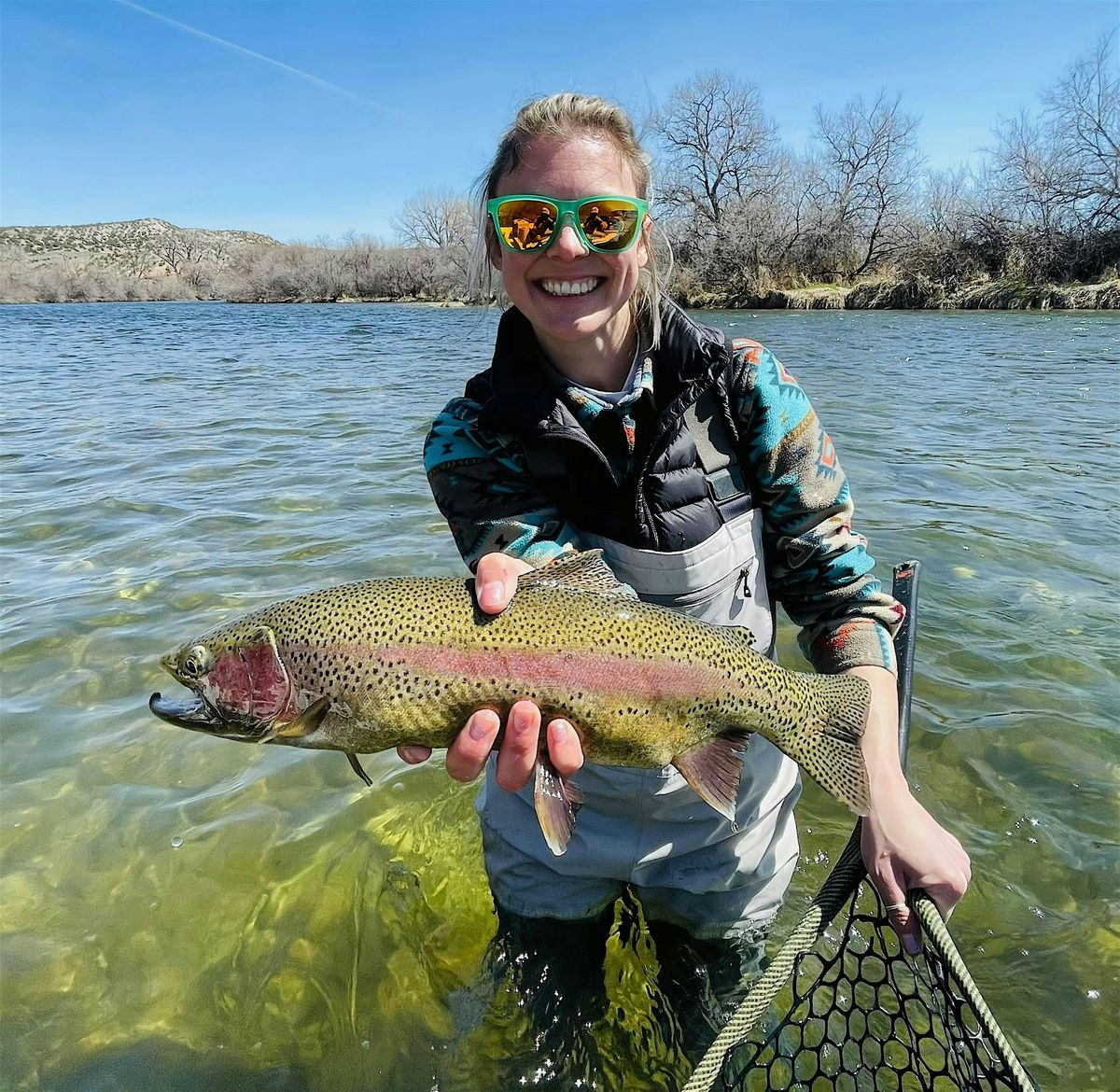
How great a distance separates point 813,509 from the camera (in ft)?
8.53

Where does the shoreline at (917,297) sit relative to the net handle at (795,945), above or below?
below

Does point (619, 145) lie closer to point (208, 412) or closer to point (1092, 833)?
point (1092, 833)

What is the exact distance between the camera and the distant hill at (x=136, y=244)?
117938 millimetres

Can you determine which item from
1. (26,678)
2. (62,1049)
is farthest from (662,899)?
(26,678)

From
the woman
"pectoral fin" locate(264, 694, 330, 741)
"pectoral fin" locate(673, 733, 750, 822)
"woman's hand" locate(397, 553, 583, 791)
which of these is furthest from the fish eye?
"pectoral fin" locate(673, 733, 750, 822)

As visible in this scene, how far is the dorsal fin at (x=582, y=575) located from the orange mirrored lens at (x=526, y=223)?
97cm

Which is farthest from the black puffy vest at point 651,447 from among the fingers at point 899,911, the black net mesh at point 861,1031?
the black net mesh at point 861,1031

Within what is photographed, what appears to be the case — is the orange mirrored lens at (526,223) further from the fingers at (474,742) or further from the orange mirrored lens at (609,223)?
the fingers at (474,742)

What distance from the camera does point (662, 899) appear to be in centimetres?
266

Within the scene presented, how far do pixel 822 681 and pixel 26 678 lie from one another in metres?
4.92

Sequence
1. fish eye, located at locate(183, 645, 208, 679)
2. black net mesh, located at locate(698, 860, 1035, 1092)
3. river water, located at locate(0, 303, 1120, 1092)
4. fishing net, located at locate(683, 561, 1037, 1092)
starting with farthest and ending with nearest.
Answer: river water, located at locate(0, 303, 1120, 1092)
fish eye, located at locate(183, 645, 208, 679)
black net mesh, located at locate(698, 860, 1035, 1092)
fishing net, located at locate(683, 561, 1037, 1092)

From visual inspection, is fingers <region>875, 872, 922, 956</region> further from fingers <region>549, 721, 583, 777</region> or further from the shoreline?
the shoreline

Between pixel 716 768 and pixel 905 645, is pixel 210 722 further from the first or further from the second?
pixel 905 645

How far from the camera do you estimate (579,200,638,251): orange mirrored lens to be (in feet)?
8.09
